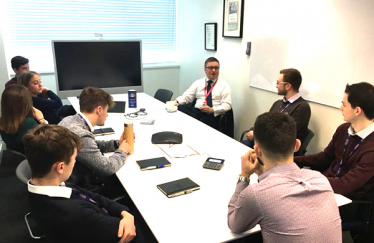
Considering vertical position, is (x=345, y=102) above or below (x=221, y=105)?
above

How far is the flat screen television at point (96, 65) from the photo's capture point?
326 cm

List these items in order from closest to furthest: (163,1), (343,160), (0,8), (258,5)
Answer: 1. (343,160)
2. (258,5)
3. (0,8)
4. (163,1)

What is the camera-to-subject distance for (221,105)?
12.2ft

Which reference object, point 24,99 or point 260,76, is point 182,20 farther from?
point 24,99

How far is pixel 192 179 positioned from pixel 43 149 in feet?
2.78

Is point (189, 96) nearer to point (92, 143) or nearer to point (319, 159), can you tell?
point (319, 159)

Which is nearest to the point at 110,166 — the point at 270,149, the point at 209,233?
the point at 209,233

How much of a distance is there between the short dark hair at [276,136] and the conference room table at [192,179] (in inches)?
14.5

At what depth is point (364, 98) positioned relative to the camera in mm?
1828

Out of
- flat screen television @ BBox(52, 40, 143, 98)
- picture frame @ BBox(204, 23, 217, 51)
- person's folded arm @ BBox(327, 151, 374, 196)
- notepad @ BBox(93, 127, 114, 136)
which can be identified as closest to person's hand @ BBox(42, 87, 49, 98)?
flat screen television @ BBox(52, 40, 143, 98)

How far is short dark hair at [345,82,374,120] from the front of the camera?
1818mm

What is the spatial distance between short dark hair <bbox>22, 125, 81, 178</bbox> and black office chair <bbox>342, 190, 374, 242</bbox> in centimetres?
162

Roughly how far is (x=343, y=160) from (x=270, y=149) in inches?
41.1

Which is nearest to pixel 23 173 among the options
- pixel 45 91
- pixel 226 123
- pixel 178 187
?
pixel 178 187
